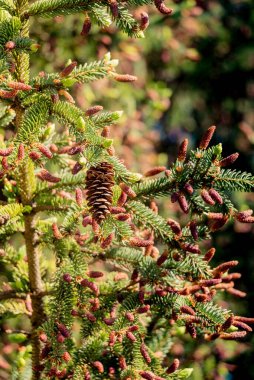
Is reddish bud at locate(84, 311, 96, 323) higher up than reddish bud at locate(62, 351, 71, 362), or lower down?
higher up

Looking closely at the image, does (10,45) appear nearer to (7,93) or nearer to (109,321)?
(7,93)

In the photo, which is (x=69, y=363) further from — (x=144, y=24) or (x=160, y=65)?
(x=160, y=65)

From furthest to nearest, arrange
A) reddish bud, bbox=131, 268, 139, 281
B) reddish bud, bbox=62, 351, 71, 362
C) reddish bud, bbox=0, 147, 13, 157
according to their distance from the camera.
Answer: reddish bud, bbox=131, 268, 139, 281
reddish bud, bbox=62, 351, 71, 362
reddish bud, bbox=0, 147, 13, 157

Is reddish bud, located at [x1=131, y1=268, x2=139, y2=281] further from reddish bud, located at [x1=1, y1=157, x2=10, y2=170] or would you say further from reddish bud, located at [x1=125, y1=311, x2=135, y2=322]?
A: reddish bud, located at [x1=1, y1=157, x2=10, y2=170]

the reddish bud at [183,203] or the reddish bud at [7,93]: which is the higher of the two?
the reddish bud at [7,93]

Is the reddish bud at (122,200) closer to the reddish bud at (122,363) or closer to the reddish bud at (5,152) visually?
the reddish bud at (5,152)

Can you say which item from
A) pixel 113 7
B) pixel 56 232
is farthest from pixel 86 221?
pixel 113 7

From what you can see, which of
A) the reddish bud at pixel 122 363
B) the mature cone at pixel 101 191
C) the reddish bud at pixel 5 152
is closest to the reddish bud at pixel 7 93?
the reddish bud at pixel 5 152

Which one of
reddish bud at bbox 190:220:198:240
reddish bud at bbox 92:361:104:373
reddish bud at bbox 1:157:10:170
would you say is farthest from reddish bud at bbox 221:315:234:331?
reddish bud at bbox 1:157:10:170
